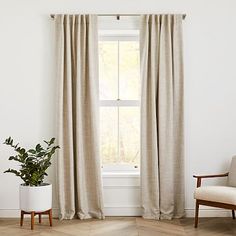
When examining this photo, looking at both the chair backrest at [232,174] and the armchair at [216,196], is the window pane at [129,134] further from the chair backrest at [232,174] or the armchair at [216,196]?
the chair backrest at [232,174]

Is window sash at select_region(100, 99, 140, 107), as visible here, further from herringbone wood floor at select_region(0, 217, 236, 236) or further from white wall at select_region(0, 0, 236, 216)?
herringbone wood floor at select_region(0, 217, 236, 236)

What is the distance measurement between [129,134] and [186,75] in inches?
39.9

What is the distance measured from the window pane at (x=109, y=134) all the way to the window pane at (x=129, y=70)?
26 centimetres

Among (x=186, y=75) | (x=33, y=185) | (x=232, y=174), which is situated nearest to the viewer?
(x=33, y=185)

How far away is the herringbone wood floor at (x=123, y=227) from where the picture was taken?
182 inches

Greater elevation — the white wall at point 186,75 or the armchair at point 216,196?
the white wall at point 186,75

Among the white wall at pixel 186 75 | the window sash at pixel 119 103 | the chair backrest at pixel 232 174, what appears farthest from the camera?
the window sash at pixel 119 103

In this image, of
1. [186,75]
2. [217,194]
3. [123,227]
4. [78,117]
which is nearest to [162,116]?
[186,75]

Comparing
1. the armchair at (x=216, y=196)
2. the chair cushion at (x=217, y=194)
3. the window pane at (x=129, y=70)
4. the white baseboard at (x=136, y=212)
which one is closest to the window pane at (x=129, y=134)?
the window pane at (x=129, y=70)

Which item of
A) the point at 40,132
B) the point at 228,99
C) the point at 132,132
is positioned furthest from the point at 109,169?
the point at 228,99

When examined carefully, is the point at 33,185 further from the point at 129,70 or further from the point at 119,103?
the point at 129,70

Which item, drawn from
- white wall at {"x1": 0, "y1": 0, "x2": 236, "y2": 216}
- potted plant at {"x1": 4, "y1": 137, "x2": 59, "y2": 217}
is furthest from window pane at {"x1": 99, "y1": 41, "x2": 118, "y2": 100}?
potted plant at {"x1": 4, "y1": 137, "x2": 59, "y2": 217}

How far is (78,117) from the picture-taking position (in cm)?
518

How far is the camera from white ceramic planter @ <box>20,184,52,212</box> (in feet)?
15.5
